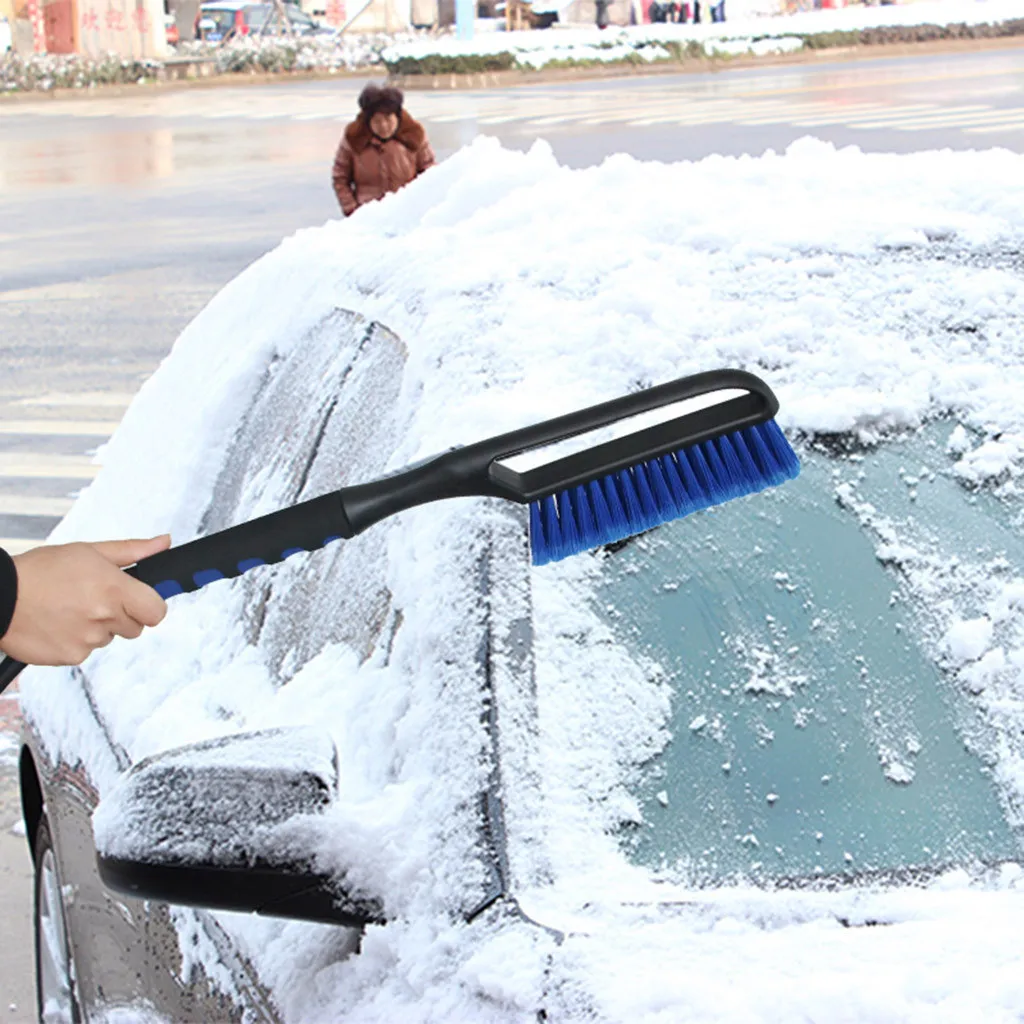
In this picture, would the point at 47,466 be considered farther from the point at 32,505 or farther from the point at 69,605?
the point at 69,605

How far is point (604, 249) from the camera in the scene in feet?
7.71

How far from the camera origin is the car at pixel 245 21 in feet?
141

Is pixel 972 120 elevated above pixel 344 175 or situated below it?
below

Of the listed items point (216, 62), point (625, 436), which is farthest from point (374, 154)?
point (216, 62)

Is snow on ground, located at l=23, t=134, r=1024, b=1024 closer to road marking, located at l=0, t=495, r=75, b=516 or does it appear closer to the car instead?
road marking, located at l=0, t=495, r=75, b=516

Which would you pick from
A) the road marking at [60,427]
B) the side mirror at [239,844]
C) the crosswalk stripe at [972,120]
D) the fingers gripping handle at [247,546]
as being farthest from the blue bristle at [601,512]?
the crosswalk stripe at [972,120]

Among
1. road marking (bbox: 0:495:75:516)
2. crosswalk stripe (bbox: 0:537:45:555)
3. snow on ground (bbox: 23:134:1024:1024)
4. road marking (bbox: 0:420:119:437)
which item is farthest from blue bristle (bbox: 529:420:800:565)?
road marking (bbox: 0:420:119:437)

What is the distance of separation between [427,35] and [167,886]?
132ft

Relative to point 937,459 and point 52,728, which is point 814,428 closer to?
point 937,459

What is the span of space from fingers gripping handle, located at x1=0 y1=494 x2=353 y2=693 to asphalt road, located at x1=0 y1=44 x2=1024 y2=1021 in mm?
2089

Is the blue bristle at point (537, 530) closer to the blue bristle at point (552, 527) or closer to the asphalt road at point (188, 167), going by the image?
the blue bristle at point (552, 527)

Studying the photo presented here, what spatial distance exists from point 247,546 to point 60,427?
7.48 m

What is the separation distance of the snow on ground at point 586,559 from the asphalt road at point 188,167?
1.47 m

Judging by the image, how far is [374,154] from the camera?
33.8ft
